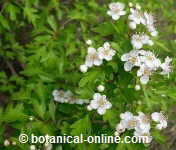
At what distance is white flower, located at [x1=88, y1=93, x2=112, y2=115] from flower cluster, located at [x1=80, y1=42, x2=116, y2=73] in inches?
8.1

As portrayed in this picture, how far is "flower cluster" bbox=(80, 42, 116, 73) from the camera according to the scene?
8.26 feet

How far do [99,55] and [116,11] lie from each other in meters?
0.43

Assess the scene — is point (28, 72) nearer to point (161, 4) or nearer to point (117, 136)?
point (117, 136)

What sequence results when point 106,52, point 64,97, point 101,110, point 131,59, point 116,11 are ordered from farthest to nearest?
1. point 64,97
2. point 116,11
3. point 101,110
4. point 106,52
5. point 131,59

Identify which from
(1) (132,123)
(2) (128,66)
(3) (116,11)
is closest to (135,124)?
(1) (132,123)

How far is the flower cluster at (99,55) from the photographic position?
8.26 feet

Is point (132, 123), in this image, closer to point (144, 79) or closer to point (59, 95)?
point (144, 79)

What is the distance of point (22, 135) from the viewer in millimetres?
2771

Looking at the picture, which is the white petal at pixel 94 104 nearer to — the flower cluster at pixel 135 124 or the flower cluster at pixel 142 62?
the flower cluster at pixel 135 124

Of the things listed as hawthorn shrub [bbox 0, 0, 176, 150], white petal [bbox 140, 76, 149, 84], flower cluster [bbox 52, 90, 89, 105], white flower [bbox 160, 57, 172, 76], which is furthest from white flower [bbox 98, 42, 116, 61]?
flower cluster [bbox 52, 90, 89, 105]

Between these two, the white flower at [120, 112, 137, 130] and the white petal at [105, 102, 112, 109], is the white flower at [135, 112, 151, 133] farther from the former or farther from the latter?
the white petal at [105, 102, 112, 109]

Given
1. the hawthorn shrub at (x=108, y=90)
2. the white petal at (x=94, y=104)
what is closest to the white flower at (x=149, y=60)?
the hawthorn shrub at (x=108, y=90)

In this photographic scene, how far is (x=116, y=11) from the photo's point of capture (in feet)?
9.09

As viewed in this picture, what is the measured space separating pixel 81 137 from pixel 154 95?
0.62m
